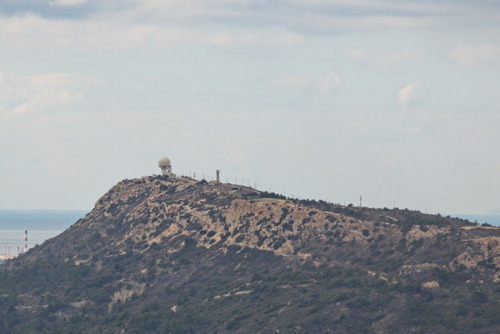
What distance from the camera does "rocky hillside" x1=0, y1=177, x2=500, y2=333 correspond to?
5389 inches

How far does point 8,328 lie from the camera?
182 metres

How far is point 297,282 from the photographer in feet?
526

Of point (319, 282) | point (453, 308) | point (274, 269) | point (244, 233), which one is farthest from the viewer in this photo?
point (244, 233)

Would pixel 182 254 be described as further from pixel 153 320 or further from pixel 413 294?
pixel 413 294

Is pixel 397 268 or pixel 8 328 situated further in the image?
pixel 8 328

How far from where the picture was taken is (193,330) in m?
154

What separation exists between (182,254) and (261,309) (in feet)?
156

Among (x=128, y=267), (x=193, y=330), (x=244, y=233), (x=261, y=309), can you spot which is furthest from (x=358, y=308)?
(x=128, y=267)

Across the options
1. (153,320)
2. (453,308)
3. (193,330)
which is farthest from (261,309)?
(453,308)

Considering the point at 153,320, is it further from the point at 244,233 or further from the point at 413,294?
the point at 413,294

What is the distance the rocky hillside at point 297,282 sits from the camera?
137 meters

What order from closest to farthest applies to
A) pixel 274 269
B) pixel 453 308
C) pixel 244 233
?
1. pixel 453 308
2. pixel 274 269
3. pixel 244 233

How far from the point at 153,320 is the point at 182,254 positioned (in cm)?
3405

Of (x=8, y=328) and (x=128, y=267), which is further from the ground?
(x=128, y=267)
